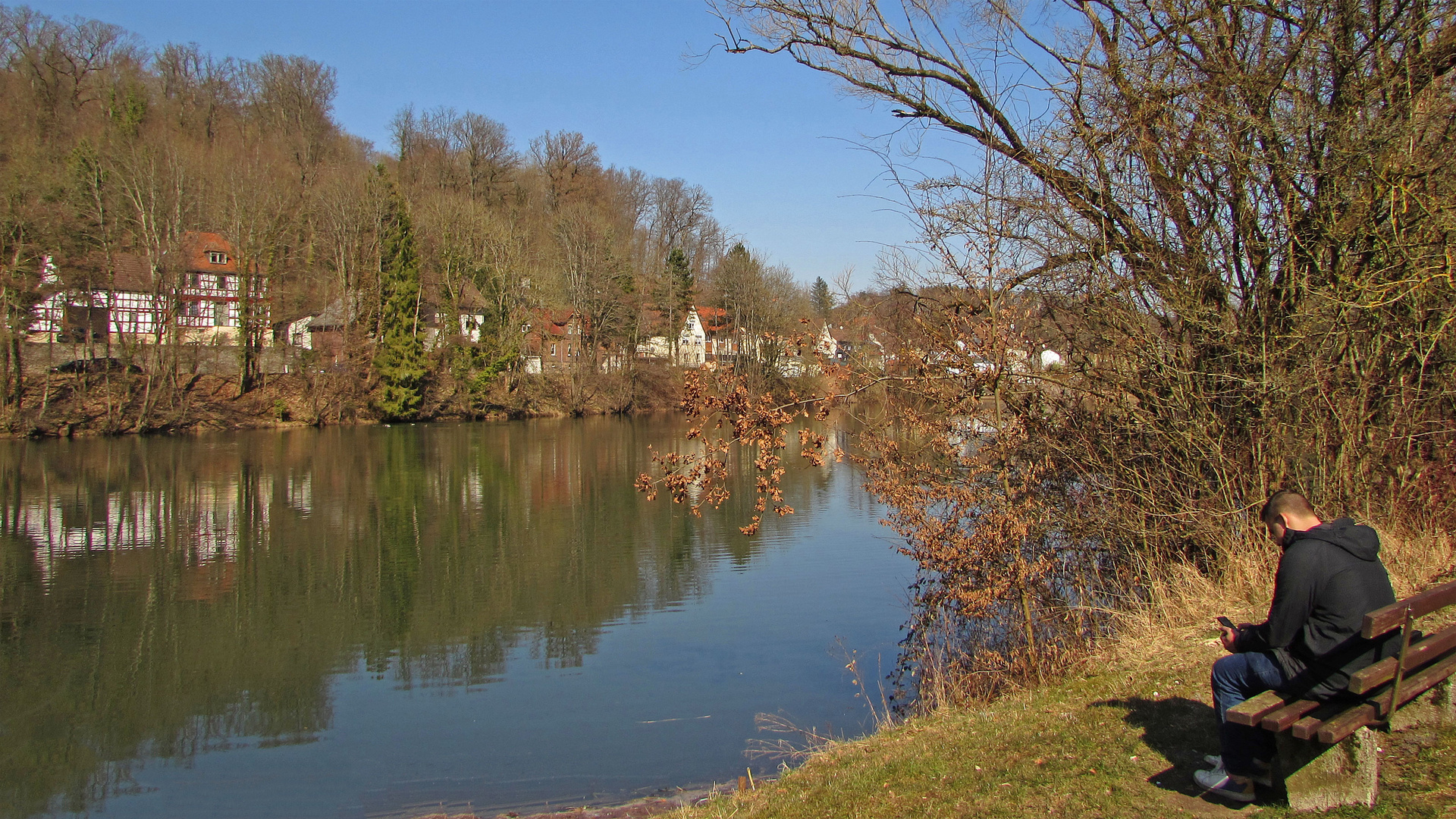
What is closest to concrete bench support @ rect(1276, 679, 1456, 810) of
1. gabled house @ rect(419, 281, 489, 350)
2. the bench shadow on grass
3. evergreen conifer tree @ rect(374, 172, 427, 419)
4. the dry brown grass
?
the bench shadow on grass

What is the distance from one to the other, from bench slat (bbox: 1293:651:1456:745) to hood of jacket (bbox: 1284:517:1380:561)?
505mm

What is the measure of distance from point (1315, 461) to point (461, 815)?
738 cm

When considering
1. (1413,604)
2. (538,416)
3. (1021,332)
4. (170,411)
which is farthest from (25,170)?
(1413,604)

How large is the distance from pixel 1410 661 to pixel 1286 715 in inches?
21.5

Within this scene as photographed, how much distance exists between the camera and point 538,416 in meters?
50.7

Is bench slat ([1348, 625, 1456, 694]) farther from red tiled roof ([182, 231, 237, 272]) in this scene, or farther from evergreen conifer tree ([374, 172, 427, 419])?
evergreen conifer tree ([374, 172, 427, 419])

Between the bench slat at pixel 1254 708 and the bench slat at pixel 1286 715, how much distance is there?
0.02 m

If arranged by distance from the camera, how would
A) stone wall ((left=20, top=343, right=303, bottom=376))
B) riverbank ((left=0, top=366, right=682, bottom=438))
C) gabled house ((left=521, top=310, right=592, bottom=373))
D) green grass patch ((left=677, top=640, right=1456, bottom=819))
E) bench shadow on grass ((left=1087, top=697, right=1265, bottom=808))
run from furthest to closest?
gabled house ((left=521, top=310, right=592, bottom=373)), stone wall ((left=20, top=343, right=303, bottom=376)), riverbank ((left=0, top=366, right=682, bottom=438)), bench shadow on grass ((left=1087, top=697, right=1265, bottom=808)), green grass patch ((left=677, top=640, right=1456, bottom=819))

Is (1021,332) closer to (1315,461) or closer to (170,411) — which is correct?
(1315,461)

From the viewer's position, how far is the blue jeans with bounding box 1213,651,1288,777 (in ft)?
13.1

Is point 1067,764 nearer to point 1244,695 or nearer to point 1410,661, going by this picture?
point 1244,695

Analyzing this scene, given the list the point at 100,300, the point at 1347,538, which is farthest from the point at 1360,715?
the point at 100,300

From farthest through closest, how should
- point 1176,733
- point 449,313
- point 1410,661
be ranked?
point 449,313 → point 1176,733 → point 1410,661

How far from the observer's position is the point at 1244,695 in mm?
4160
